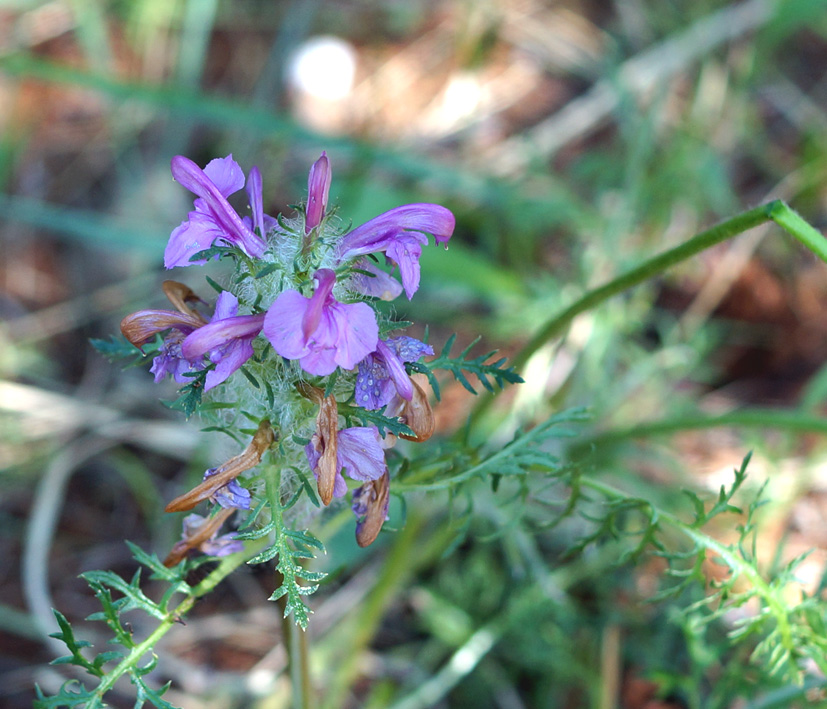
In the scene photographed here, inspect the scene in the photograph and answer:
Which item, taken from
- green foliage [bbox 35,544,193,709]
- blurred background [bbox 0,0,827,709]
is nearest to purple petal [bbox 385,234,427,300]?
blurred background [bbox 0,0,827,709]

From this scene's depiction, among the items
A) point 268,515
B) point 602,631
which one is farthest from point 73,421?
point 602,631

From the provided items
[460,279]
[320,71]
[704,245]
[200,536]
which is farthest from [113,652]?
[320,71]

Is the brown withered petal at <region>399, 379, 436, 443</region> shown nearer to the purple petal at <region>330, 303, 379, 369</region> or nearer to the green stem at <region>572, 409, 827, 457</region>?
the purple petal at <region>330, 303, 379, 369</region>

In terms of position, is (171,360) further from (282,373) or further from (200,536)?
(200,536)

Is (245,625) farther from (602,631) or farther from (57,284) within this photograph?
(57,284)

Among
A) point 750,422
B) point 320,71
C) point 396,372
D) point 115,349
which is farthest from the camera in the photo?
point 320,71

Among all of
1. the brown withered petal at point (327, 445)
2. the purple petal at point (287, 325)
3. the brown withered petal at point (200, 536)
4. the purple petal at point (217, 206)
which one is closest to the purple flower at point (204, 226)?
the purple petal at point (217, 206)
